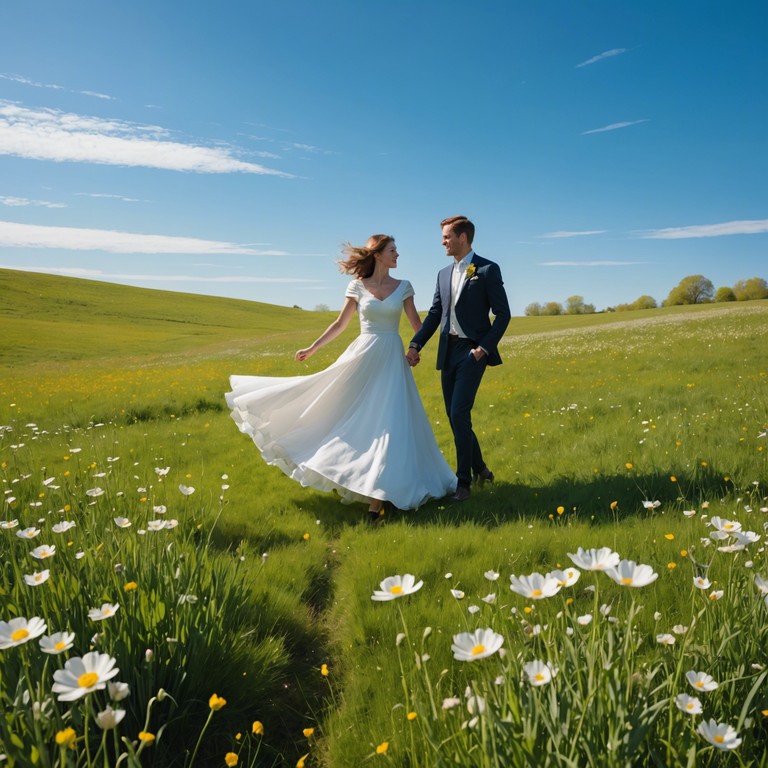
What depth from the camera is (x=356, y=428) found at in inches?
269

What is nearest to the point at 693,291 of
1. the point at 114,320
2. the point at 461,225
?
the point at 114,320

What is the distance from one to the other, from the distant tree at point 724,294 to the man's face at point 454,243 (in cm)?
10394

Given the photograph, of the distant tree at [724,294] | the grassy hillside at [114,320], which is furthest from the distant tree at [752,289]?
the grassy hillside at [114,320]

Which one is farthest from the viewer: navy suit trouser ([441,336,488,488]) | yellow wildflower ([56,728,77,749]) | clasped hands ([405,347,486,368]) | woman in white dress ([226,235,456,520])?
navy suit trouser ([441,336,488,488])

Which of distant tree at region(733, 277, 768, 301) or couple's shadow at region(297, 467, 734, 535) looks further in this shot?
distant tree at region(733, 277, 768, 301)

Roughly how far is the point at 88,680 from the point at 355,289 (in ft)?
20.0

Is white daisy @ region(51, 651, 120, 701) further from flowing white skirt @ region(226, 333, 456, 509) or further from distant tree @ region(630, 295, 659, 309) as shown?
distant tree @ region(630, 295, 659, 309)

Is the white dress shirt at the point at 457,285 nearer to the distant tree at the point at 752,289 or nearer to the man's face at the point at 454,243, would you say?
the man's face at the point at 454,243

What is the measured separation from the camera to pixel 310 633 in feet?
13.7

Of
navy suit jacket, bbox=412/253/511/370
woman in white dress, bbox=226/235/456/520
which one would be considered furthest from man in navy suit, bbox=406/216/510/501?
woman in white dress, bbox=226/235/456/520

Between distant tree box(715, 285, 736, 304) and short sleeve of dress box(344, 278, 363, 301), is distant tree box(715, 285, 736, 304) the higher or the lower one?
the higher one

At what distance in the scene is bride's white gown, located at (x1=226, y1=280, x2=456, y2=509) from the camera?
252 inches

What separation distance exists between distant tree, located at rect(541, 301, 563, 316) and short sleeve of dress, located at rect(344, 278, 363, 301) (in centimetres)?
10627

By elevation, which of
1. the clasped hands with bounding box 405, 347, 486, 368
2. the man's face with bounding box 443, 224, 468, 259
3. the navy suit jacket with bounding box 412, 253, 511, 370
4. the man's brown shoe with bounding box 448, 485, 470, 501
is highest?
the man's face with bounding box 443, 224, 468, 259
